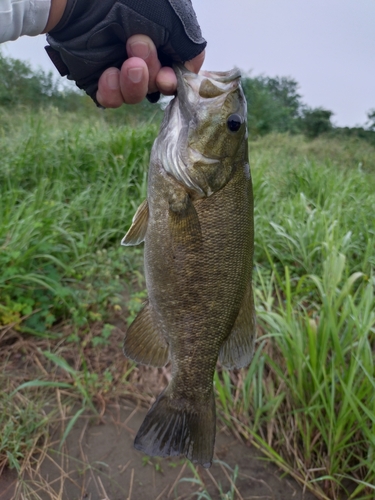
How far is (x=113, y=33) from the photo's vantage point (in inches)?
51.4

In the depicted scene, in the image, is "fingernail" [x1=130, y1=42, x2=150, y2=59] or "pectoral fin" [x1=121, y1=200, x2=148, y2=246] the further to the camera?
"pectoral fin" [x1=121, y1=200, x2=148, y2=246]

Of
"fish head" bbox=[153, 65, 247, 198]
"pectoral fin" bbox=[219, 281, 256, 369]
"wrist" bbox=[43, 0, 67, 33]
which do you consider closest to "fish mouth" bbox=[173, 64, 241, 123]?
"fish head" bbox=[153, 65, 247, 198]

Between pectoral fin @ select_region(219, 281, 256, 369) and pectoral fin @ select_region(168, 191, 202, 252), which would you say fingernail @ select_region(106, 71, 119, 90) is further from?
pectoral fin @ select_region(219, 281, 256, 369)

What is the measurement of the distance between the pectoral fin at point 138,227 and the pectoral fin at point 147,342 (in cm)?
26

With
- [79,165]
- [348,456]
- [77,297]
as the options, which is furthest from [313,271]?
[79,165]

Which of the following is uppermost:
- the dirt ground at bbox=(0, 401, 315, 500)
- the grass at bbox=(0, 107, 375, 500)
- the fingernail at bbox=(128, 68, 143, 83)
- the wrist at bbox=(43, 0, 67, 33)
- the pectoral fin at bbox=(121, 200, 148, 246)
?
the wrist at bbox=(43, 0, 67, 33)

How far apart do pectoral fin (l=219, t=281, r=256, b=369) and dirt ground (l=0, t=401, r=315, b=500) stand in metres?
0.92

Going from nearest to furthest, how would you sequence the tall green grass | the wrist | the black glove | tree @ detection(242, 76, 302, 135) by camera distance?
the black glove
the wrist
the tall green grass
tree @ detection(242, 76, 302, 135)

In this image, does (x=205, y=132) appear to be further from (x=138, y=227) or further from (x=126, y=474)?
(x=126, y=474)

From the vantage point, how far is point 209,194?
1.32 metres

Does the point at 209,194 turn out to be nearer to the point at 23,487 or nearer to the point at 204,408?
the point at 204,408

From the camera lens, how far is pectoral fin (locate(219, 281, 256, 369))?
1430 mm

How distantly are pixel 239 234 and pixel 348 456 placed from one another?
1493 millimetres

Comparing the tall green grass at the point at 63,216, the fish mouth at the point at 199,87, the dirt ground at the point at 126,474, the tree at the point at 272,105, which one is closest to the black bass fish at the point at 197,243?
the fish mouth at the point at 199,87
